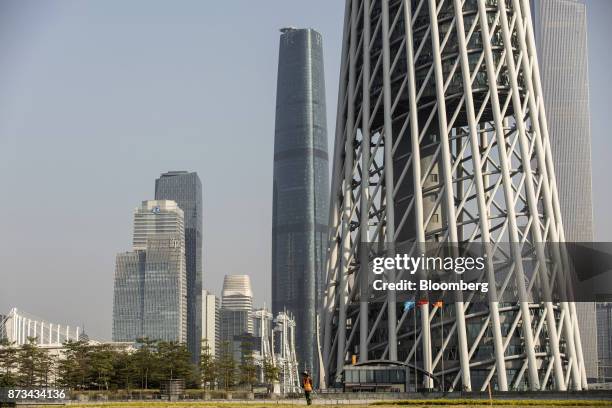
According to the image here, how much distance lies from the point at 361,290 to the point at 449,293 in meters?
10.0

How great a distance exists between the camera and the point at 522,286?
11219 centimetres

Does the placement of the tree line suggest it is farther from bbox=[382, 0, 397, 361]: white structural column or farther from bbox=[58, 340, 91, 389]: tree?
bbox=[382, 0, 397, 361]: white structural column

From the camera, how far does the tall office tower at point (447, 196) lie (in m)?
115

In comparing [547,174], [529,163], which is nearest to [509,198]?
[529,163]

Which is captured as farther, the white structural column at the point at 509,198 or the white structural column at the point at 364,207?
the white structural column at the point at 364,207

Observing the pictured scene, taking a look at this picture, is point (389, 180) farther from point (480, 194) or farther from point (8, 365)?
point (8, 365)

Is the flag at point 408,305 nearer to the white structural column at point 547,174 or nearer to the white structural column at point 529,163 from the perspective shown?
the white structural column at point 529,163

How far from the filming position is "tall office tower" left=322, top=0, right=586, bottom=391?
115m

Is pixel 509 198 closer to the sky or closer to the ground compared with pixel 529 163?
closer to the ground

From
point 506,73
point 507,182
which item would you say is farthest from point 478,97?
point 507,182

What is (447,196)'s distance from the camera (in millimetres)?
116000

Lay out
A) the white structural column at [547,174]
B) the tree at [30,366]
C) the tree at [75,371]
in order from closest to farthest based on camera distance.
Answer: the white structural column at [547,174] → the tree at [75,371] → the tree at [30,366]

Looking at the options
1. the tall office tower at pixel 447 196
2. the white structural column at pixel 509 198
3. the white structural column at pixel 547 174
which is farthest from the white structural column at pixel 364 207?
the white structural column at pixel 547 174

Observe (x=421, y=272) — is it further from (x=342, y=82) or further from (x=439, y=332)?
(x=342, y=82)
